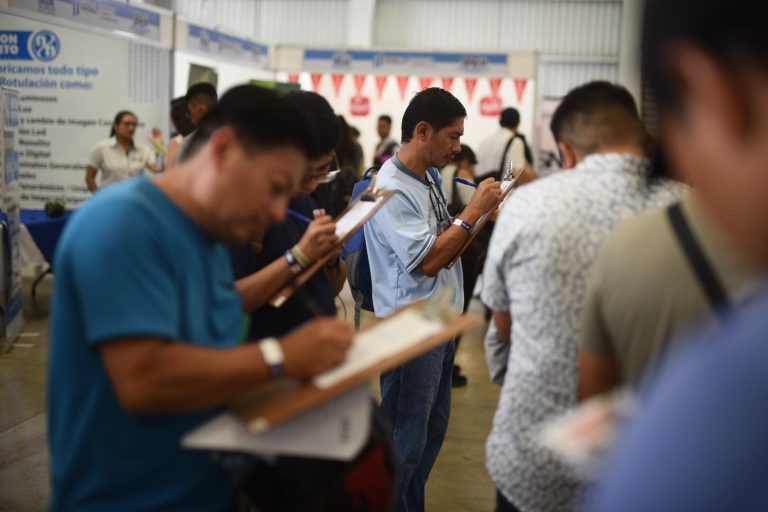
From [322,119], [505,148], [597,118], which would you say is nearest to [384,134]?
[505,148]

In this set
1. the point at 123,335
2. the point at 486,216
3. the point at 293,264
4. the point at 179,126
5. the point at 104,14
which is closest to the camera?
the point at 123,335

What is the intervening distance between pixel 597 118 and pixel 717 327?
1313 mm

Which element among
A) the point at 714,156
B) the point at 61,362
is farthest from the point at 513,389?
the point at 714,156

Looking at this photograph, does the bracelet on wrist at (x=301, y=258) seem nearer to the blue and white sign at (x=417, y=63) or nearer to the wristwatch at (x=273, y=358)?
the wristwatch at (x=273, y=358)

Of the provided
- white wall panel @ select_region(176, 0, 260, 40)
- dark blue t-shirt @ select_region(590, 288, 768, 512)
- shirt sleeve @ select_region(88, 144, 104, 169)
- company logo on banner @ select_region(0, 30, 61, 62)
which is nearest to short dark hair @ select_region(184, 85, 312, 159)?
dark blue t-shirt @ select_region(590, 288, 768, 512)

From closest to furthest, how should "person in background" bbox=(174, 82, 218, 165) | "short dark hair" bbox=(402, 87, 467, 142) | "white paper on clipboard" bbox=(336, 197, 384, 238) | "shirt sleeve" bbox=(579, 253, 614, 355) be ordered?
"shirt sleeve" bbox=(579, 253, 614, 355) < "white paper on clipboard" bbox=(336, 197, 384, 238) < "short dark hair" bbox=(402, 87, 467, 142) < "person in background" bbox=(174, 82, 218, 165)

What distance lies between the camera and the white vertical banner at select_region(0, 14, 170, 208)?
26.8 ft

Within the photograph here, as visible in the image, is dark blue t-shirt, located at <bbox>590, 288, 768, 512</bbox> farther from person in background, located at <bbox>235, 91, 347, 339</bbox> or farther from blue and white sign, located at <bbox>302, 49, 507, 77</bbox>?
blue and white sign, located at <bbox>302, 49, 507, 77</bbox>

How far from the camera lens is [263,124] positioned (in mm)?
1425

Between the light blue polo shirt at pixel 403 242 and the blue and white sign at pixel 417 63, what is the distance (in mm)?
9050

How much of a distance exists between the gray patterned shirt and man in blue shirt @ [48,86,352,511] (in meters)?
0.54

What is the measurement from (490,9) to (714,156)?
17511 mm

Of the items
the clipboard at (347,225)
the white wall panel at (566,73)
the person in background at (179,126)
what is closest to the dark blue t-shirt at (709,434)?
the clipboard at (347,225)

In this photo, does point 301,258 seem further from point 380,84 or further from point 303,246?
point 380,84
